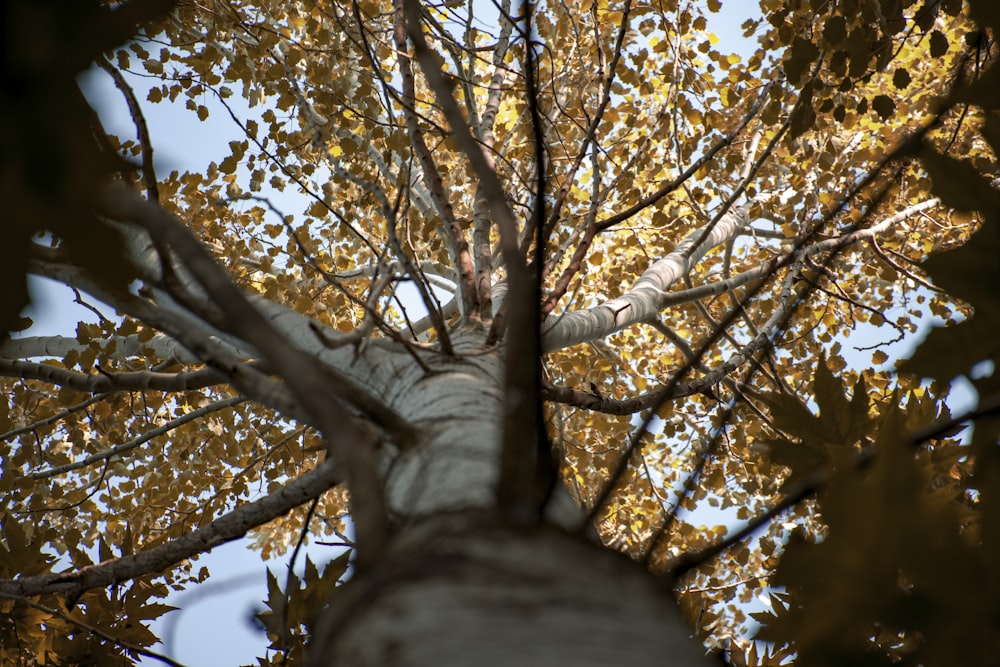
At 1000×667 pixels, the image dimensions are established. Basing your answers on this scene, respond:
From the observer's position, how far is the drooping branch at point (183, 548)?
47.1 inches

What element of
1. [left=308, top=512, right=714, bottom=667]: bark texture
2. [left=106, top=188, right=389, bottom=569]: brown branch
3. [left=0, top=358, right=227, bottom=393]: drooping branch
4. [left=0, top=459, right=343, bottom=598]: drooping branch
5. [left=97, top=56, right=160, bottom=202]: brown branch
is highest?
[left=0, top=358, right=227, bottom=393]: drooping branch

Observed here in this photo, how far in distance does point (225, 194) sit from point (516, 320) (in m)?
4.81

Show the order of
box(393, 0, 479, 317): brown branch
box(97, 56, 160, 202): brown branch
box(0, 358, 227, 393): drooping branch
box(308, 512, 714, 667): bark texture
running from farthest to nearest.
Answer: box(0, 358, 227, 393): drooping branch → box(393, 0, 479, 317): brown branch → box(97, 56, 160, 202): brown branch → box(308, 512, 714, 667): bark texture

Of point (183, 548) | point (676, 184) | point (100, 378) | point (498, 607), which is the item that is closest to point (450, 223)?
point (676, 184)

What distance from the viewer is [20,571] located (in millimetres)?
2111

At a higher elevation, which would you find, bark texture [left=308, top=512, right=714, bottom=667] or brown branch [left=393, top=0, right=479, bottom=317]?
brown branch [left=393, top=0, right=479, bottom=317]

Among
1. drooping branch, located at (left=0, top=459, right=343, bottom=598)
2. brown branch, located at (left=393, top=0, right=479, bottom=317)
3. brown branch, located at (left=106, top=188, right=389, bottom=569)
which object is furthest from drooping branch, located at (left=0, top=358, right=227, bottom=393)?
brown branch, located at (left=106, top=188, right=389, bottom=569)

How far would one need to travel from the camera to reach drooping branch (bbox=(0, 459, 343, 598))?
1197 millimetres

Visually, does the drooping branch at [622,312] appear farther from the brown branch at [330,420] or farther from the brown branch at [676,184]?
the brown branch at [330,420]

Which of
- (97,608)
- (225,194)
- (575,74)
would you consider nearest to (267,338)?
(97,608)

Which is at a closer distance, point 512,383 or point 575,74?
point 512,383

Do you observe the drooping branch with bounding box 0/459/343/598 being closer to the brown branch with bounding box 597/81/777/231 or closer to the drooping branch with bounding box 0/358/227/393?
the drooping branch with bounding box 0/358/227/393

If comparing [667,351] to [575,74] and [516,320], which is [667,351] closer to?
[575,74]

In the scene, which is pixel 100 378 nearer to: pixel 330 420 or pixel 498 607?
pixel 330 420
